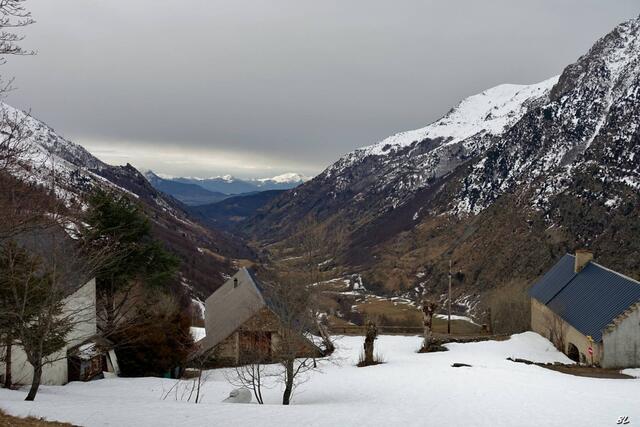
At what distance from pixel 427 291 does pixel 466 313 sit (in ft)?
137

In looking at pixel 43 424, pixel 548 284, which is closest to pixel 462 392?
pixel 43 424

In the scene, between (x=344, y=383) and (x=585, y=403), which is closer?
(x=585, y=403)

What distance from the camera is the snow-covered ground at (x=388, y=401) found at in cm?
1705

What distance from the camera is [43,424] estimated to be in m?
14.6

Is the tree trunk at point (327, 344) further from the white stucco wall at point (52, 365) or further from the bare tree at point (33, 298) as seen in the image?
the bare tree at point (33, 298)

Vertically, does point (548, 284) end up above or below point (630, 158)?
below

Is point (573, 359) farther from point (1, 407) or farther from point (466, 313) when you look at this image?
point (466, 313)

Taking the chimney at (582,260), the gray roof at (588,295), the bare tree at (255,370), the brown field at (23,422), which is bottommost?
the bare tree at (255,370)

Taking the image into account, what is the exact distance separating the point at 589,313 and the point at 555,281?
9665 millimetres

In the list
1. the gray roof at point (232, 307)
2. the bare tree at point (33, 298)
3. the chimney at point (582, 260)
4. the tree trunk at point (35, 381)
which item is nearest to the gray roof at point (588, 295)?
the chimney at point (582, 260)

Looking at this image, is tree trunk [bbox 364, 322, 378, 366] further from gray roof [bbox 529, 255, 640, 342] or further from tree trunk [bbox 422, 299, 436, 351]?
gray roof [bbox 529, 255, 640, 342]

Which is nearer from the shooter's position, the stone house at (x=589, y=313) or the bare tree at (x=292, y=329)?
the bare tree at (x=292, y=329)

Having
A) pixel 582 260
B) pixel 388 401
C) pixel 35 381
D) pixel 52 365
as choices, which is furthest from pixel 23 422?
pixel 582 260

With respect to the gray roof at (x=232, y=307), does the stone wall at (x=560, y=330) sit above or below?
below
